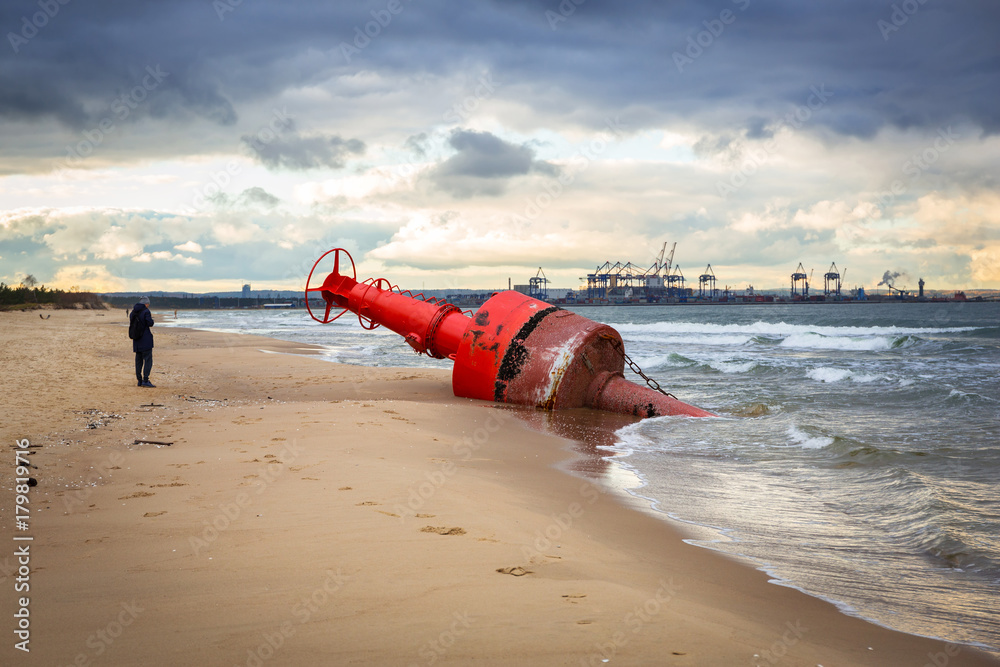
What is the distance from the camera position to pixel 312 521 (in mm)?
3650

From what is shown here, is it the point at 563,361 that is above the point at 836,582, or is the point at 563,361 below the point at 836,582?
above

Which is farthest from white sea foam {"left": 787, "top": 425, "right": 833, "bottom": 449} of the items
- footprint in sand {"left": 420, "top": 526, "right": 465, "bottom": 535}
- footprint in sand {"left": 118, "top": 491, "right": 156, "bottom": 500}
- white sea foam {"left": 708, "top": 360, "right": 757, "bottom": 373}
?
white sea foam {"left": 708, "top": 360, "right": 757, "bottom": 373}

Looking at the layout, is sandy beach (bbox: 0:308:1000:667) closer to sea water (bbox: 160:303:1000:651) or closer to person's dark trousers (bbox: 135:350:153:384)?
sea water (bbox: 160:303:1000:651)

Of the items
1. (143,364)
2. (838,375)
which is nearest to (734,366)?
(838,375)

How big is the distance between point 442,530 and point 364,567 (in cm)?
66

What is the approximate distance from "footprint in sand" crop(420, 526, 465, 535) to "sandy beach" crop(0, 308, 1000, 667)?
6cm

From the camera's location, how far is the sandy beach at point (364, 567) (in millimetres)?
2375

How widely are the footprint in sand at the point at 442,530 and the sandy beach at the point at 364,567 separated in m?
0.06

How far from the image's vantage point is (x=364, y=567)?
301 centimetres

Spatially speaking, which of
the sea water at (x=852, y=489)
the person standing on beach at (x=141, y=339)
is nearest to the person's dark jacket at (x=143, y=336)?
the person standing on beach at (x=141, y=339)

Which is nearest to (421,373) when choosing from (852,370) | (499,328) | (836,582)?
(499,328)

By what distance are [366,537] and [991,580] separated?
3.54 m

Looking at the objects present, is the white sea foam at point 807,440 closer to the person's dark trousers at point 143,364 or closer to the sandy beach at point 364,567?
the sandy beach at point 364,567

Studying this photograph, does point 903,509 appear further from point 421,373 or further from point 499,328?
point 421,373
